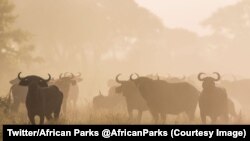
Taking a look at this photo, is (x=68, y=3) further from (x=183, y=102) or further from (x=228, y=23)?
(x=183, y=102)

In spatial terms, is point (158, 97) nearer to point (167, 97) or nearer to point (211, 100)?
point (167, 97)

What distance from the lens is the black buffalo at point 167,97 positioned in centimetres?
1552

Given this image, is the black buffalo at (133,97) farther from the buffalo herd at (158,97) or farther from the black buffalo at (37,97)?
the black buffalo at (37,97)

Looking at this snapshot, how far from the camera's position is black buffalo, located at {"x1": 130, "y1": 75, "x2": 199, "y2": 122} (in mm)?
15523

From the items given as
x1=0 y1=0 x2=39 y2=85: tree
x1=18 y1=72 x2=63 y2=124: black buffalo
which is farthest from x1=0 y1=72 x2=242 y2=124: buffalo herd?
x1=0 y1=0 x2=39 y2=85: tree

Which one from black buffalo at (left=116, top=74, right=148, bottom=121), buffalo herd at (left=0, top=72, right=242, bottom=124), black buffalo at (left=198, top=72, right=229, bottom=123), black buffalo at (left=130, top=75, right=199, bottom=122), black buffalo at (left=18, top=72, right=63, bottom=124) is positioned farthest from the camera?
black buffalo at (left=116, top=74, right=148, bottom=121)

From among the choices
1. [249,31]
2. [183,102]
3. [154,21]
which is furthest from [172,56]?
[183,102]

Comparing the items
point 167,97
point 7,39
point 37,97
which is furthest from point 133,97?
point 7,39

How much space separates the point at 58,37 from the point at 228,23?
28408 mm

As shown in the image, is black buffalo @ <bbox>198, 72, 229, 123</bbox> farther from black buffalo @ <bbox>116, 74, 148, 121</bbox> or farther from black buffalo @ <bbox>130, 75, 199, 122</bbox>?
black buffalo @ <bbox>116, 74, 148, 121</bbox>

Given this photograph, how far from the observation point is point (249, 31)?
74375 mm

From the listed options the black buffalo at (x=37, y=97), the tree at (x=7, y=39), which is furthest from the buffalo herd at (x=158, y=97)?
the tree at (x=7, y=39)

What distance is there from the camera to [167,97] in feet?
51.0

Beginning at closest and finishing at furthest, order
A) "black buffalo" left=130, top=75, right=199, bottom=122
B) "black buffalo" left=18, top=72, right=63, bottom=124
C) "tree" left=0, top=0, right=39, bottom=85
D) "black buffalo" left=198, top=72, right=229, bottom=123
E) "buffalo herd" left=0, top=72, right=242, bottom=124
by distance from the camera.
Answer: "black buffalo" left=18, top=72, right=63, bottom=124, "buffalo herd" left=0, top=72, right=242, bottom=124, "black buffalo" left=198, top=72, right=229, bottom=123, "black buffalo" left=130, top=75, right=199, bottom=122, "tree" left=0, top=0, right=39, bottom=85
